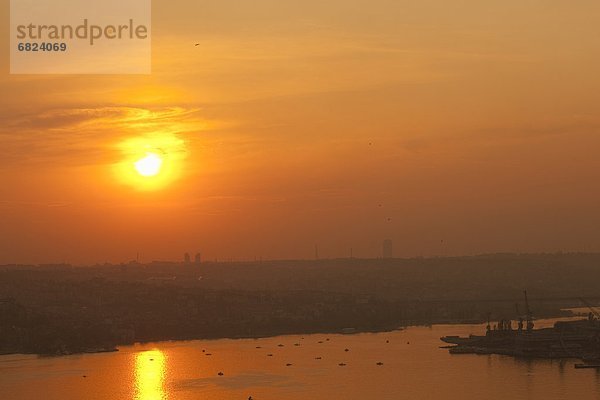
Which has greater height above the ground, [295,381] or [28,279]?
[28,279]

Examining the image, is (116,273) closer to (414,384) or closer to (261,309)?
(261,309)

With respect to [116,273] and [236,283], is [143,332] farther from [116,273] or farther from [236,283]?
[116,273]

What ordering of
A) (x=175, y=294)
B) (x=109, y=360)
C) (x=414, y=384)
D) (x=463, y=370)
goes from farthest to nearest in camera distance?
(x=175, y=294) < (x=109, y=360) < (x=463, y=370) < (x=414, y=384)

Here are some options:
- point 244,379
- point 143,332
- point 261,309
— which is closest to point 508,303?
point 261,309

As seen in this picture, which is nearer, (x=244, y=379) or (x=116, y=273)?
(x=244, y=379)

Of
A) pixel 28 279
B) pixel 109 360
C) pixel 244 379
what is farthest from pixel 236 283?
pixel 244 379

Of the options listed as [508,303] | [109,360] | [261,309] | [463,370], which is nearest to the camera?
[463,370]
